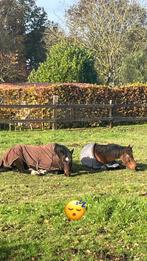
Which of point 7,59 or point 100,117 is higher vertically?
point 7,59

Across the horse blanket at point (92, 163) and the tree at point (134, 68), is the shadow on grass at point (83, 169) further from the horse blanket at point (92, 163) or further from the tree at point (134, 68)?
the tree at point (134, 68)

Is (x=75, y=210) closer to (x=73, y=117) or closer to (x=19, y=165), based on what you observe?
(x=19, y=165)

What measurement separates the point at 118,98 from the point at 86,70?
9.59 m

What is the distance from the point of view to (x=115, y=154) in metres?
10.3

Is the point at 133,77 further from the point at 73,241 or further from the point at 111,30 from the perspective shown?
the point at 73,241

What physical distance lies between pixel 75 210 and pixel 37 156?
12.2ft

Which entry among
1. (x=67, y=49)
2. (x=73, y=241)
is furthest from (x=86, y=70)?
(x=73, y=241)

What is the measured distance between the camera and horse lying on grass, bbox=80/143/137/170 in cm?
1034

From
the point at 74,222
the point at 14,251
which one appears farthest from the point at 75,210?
the point at 14,251

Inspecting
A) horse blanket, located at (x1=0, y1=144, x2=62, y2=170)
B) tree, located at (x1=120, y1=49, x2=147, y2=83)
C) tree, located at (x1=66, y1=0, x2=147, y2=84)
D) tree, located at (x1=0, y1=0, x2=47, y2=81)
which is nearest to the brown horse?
horse blanket, located at (x1=0, y1=144, x2=62, y2=170)

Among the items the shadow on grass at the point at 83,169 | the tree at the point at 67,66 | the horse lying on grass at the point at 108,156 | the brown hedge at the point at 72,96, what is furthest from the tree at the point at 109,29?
the horse lying on grass at the point at 108,156

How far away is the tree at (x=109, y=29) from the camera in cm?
3712

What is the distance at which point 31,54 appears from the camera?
52.0 m

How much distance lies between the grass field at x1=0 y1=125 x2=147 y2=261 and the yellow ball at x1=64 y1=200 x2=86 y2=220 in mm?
78
